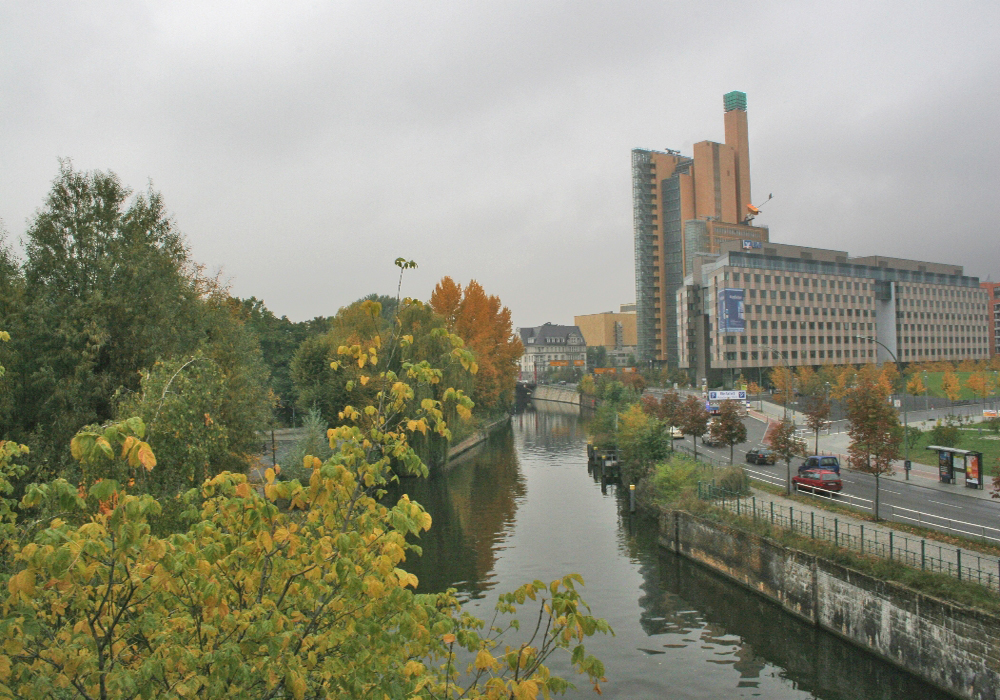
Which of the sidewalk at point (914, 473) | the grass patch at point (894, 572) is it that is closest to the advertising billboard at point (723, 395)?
the sidewalk at point (914, 473)

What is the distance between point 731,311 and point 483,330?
1628 inches

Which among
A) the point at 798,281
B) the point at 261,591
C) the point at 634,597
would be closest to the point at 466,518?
the point at 634,597

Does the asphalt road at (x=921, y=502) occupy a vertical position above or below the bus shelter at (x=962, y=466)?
below

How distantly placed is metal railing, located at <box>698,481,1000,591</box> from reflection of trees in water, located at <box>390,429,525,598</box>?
9.76 metres

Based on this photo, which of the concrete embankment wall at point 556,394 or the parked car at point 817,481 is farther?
the concrete embankment wall at point 556,394

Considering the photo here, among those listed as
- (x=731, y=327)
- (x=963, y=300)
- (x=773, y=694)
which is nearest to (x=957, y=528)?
(x=773, y=694)

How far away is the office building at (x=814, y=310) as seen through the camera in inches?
3745

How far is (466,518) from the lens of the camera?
3447 centimetres

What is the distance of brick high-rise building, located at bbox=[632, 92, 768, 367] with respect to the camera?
136500 millimetres

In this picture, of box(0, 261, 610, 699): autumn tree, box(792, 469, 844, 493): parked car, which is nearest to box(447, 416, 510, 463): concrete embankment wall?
box(792, 469, 844, 493): parked car

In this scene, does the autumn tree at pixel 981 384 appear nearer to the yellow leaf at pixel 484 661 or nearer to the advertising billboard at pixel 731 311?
the advertising billboard at pixel 731 311

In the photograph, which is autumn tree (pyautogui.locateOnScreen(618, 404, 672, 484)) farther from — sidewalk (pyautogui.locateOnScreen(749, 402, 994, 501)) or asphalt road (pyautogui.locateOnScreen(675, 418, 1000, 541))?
sidewalk (pyautogui.locateOnScreen(749, 402, 994, 501))

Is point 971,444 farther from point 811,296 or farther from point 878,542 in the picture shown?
point 811,296

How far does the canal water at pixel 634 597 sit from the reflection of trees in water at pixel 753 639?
4 cm
